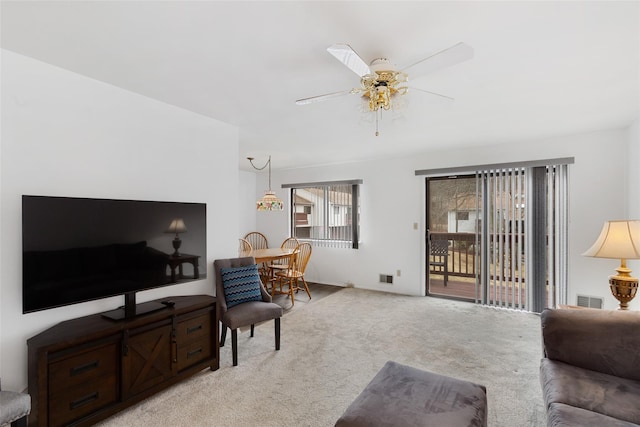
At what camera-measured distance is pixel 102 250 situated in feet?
6.93

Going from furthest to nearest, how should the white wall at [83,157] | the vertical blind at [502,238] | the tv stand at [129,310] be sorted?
the vertical blind at [502,238], the tv stand at [129,310], the white wall at [83,157]

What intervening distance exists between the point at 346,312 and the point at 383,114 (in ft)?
8.56

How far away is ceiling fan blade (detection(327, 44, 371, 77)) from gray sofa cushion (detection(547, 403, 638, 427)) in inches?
77.9

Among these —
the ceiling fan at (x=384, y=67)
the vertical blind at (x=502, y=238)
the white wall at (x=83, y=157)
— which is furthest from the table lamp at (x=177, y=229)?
the vertical blind at (x=502, y=238)

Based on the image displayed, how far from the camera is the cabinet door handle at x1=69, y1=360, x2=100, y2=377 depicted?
6.04 ft

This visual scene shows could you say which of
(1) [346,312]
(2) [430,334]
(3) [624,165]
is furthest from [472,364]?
(3) [624,165]

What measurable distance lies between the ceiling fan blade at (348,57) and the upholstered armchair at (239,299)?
7.18 ft

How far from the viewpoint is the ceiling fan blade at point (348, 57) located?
4.93 ft

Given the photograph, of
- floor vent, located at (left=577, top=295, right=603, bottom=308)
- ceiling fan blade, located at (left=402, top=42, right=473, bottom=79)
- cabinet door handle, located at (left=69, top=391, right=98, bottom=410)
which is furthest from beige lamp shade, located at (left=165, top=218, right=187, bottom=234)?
floor vent, located at (left=577, top=295, right=603, bottom=308)

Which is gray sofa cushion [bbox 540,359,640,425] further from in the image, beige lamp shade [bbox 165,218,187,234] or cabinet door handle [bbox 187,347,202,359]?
beige lamp shade [bbox 165,218,187,234]

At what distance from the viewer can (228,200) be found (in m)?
3.40

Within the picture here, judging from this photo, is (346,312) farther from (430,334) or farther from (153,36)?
(153,36)

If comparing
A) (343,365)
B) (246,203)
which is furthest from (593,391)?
(246,203)

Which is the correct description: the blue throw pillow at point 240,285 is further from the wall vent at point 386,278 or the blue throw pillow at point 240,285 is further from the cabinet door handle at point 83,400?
the wall vent at point 386,278
